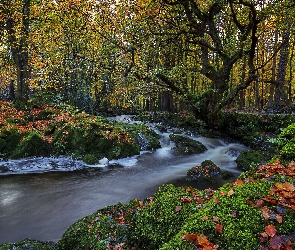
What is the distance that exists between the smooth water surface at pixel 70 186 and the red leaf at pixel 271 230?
530 cm

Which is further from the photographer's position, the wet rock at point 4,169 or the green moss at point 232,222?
the wet rock at point 4,169

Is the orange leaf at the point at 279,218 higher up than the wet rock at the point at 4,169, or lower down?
higher up

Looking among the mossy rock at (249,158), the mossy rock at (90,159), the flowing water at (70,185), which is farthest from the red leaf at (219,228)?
the mossy rock at (90,159)

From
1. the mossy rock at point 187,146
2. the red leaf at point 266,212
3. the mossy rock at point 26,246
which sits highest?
the red leaf at point 266,212

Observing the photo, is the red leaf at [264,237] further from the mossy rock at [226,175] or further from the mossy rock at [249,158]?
the mossy rock at [249,158]

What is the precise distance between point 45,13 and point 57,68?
3.51 meters

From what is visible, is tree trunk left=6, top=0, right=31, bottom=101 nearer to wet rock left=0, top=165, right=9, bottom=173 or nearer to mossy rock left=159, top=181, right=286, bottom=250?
wet rock left=0, top=165, right=9, bottom=173

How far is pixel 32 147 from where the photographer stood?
1269 centimetres

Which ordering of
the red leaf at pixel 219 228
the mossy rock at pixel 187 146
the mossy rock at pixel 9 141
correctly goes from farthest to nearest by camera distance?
the mossy rock at pixel 187 146
the mossy rock at pixel 9 141
the red leaf at pixel 219 228

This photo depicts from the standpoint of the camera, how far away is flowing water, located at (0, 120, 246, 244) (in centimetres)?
701

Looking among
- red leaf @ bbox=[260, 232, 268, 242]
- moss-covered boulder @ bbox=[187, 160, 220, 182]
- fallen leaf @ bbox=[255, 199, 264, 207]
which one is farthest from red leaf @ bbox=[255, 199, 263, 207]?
moss-covered boulder @ bbox=[187, 160, 220, 182]

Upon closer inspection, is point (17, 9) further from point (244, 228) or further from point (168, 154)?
point (244, 228)

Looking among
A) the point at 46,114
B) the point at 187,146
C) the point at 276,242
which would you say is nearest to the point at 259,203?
the point at 276,242

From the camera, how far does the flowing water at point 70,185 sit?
7011 mm
